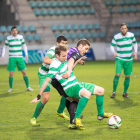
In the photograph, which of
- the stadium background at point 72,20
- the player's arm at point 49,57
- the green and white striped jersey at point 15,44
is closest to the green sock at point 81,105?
the player's arm at point 49,57

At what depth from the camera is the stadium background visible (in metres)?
22.2

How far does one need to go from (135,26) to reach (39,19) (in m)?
7.56

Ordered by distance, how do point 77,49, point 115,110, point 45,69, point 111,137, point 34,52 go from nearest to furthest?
point 111,137 → point 77,49 → point 45,69 → point 115,110 → point 34,52

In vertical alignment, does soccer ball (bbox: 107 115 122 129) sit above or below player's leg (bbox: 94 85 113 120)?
below

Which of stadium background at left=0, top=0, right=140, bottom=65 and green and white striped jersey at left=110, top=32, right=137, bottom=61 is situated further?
stadium background at left=0, top=0, right=140, bottom=65

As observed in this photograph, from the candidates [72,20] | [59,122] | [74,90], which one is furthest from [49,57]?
[72,20]

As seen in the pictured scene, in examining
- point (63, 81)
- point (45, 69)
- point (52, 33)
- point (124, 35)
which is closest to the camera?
point (63, 81)

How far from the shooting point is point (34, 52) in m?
20.8

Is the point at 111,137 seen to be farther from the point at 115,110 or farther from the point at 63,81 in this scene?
the point at 115,110

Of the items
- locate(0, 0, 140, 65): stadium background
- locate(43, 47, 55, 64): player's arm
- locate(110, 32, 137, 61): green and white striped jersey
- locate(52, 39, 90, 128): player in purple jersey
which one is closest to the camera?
locate(52, 39, 90, 128): player in purple jersey

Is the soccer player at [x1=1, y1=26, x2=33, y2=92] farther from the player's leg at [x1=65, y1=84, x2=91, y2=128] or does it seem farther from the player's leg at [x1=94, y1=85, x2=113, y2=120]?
the player's leg at [x1=65, y1=84, x2=91, y2=128]

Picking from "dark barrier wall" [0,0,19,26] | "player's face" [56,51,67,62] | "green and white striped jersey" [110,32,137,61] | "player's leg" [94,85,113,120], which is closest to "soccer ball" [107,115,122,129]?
"player's leg" [94,85,113,120]

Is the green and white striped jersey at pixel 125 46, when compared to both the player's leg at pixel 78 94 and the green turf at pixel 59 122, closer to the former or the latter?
the green turf at pixel 59 122

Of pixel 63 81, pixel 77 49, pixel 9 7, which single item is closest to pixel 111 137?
pixel 63 81
